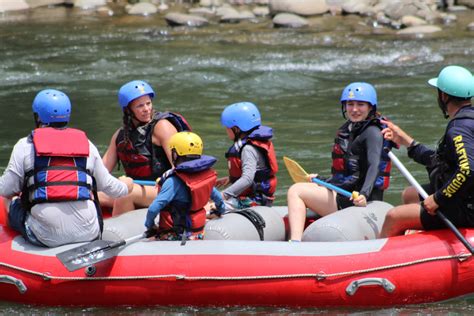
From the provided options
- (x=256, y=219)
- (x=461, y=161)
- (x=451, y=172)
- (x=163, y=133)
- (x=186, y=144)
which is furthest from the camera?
(x=163, y=133)

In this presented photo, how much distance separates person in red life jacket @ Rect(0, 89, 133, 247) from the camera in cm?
616

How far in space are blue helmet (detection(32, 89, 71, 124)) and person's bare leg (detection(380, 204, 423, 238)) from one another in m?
2.15

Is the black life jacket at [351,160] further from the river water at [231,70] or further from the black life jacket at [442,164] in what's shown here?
the river water at [231,70]

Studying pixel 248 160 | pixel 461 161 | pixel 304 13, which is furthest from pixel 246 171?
pixel 304 13

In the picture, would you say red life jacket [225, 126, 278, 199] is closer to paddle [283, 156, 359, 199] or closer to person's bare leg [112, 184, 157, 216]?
paddle [283, 156, 359, 199]

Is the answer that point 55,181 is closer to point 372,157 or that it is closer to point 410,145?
point 372,157

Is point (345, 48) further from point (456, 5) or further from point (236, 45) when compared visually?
point (456, 5)

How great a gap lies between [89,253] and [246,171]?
1.37m

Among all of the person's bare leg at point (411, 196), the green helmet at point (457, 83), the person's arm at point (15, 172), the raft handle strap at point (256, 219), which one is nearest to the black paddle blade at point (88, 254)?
the person's arm at point (15, 172)

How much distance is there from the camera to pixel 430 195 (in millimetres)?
6152

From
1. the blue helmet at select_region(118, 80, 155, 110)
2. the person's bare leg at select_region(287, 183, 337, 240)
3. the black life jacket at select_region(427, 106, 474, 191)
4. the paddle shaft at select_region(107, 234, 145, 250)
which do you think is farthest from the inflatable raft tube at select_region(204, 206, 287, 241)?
the black life jacket at select_region(427, 106, 474, 191)

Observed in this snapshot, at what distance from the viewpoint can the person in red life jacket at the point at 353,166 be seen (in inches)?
265

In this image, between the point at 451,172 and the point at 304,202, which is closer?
the point at 451,172

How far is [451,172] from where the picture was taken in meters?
6.01
